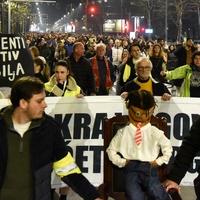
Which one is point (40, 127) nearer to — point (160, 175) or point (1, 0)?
point (160, 175)

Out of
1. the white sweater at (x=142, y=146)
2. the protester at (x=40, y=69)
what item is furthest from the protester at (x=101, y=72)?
the white sweater at (x=142, y=146)

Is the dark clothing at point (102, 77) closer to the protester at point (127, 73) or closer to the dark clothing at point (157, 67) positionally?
the protester at point (127, 73)

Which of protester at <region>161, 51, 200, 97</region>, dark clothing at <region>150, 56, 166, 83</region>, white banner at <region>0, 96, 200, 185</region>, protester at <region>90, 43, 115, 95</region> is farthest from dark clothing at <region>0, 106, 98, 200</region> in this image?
dark clothing at <region>150, 56, 166, 83</region>

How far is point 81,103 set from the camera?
654 centimetres

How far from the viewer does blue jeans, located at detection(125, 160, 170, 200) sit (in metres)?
4.91

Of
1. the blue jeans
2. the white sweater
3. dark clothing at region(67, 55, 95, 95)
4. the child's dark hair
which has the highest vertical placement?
the child's dark hair

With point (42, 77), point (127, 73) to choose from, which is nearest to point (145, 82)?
point (42, 77)

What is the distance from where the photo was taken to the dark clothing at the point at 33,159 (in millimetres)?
3620

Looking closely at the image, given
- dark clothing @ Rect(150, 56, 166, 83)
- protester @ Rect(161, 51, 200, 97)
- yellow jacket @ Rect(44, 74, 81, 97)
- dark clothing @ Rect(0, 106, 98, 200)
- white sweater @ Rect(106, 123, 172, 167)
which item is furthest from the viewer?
dark clothing @ Rect(150, 56, 166, 83)

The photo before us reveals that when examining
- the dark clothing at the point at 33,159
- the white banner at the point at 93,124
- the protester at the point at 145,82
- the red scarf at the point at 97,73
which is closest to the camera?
the dark clothing at the point at 33,159

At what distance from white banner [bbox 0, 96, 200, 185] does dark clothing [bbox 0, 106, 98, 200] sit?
271 cm

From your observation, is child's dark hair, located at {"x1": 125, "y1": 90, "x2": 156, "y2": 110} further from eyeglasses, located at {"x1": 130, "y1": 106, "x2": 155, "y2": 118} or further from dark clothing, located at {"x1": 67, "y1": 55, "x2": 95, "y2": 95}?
dark clothing, located at {"x1": 67, "y1": 55, "x2": 95, "y2": 95}

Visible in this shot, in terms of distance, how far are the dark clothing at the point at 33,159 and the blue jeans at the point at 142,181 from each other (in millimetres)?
1203

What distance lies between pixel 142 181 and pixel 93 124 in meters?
1.65
